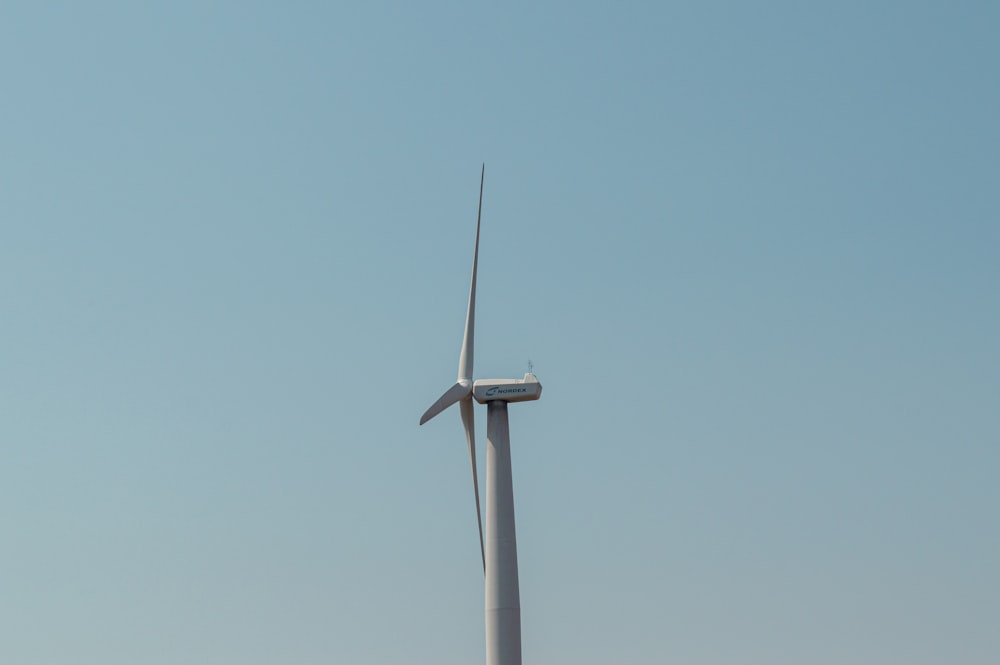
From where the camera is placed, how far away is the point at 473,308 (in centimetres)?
8219

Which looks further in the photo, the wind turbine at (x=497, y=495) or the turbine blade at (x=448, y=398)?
the turbine blade at (x=448, y=398)

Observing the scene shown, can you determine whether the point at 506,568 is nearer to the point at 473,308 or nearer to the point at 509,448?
the point at 509,448

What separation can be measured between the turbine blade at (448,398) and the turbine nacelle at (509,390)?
2.87ft

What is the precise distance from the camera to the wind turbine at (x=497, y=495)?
71938 millimetres

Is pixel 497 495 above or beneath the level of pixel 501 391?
beneath

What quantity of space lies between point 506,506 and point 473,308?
48.0 feet

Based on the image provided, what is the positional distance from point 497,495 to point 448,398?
24.8 ft

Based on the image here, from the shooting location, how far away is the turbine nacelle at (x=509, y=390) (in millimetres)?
76375

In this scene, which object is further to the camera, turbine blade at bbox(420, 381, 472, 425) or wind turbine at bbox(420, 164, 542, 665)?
turbine blade at bbox(420, 381, 472, 425)

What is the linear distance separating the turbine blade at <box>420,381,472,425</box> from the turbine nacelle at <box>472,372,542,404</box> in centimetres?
87

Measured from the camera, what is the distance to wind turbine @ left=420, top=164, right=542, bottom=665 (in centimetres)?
7194

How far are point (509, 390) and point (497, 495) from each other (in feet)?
21.9

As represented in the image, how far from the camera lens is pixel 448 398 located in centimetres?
7819

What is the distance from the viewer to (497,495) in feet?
243
